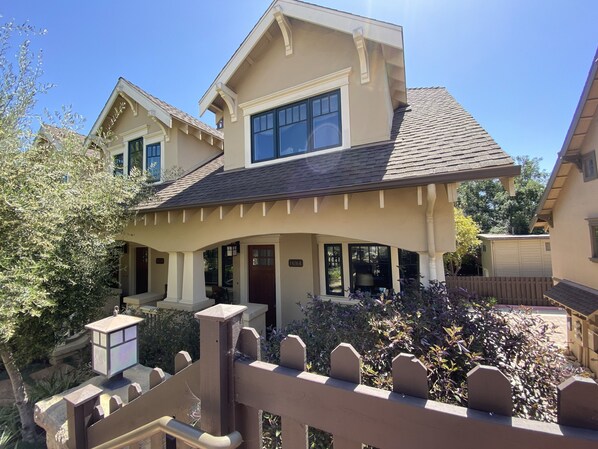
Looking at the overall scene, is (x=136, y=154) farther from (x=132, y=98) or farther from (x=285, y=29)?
(x=285, y=29)

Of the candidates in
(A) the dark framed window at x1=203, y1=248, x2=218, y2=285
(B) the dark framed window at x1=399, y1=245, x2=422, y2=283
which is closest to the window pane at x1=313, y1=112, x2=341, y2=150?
(B) the dark framed window at x1=399, y1=245, x2=422, y2=283

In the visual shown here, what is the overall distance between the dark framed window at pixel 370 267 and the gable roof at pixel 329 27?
392cm

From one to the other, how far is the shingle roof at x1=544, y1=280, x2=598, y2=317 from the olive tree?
34.1 feet

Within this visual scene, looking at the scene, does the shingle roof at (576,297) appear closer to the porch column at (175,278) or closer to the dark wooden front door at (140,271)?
the porch column at (175,278)

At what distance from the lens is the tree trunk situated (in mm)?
4355

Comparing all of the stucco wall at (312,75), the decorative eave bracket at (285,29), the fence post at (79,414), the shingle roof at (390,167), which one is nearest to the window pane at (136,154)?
the shingle roof at (390,167)

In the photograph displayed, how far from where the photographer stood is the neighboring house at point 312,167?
462 cm

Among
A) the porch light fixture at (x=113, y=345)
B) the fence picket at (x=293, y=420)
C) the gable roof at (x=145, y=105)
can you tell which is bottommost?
the porch light fixture at (x=113, y=345)

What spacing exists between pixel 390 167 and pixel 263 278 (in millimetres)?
5624

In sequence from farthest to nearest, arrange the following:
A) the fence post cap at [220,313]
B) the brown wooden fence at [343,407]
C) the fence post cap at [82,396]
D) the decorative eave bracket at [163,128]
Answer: the decorative eave bracket at [163,128]
the fence post cap at [82,396]
the fence post cap at [220,313]
the brown wooden fence at [343,407]

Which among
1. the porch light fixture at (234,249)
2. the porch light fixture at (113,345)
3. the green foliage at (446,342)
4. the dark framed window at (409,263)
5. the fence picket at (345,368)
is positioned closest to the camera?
the fence picket at (345,368)

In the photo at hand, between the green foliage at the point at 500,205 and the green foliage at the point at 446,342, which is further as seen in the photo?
the green foliage at the point at 500,205

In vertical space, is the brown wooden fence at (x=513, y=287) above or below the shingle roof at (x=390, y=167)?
below

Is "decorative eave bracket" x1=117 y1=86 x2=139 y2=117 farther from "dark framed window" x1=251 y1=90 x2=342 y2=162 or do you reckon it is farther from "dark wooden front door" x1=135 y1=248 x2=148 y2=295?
"dark wooden front door" x1=135 y1=248 x2=148 y2=295
